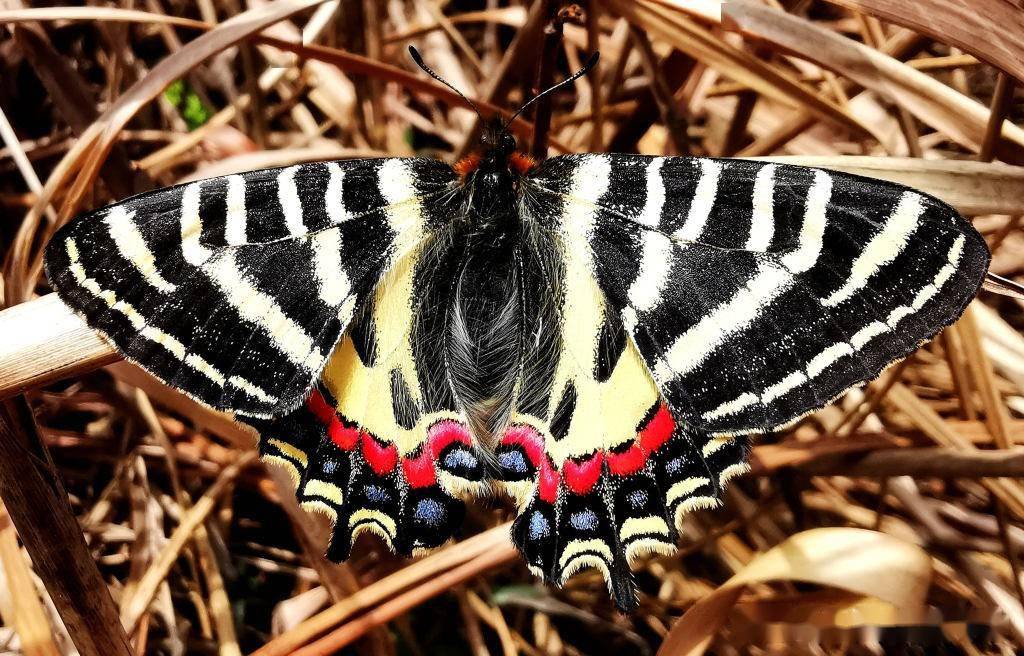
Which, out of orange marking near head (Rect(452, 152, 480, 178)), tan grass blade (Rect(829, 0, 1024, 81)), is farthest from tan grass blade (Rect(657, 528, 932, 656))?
orange marking near head (Rect(452, 152, 480, 178))

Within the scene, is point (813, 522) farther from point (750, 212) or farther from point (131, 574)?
point (131, 574)

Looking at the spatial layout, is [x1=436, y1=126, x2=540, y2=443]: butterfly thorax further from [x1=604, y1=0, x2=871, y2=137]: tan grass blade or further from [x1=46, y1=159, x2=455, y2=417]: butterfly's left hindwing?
[x1=604, y1=0, x2=871, y2=137]: tan grass blade

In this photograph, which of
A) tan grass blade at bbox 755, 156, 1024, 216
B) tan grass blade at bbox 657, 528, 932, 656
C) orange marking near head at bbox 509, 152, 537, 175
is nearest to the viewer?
tan grass blade at bbox 657, 528, 932, 656

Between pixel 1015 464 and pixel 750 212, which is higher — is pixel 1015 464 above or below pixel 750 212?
below

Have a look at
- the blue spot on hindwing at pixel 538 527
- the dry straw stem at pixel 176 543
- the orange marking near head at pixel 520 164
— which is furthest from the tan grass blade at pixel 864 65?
the dry straw stem at pixel 176 543

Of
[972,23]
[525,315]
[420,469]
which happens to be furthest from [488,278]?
[972,23]

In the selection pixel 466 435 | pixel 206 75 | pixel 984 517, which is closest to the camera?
pixel 466 435

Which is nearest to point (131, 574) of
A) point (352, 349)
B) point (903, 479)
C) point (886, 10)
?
point (352, 349)
